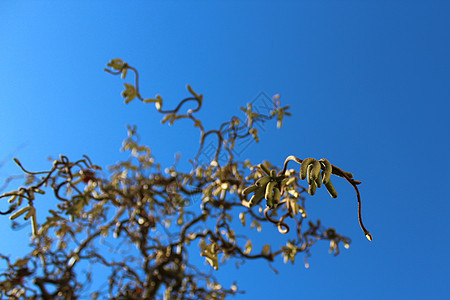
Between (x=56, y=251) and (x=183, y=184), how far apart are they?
712 mm

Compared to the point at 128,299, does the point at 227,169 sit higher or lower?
higher

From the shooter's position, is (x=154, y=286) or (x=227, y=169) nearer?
(x=154, y=286)

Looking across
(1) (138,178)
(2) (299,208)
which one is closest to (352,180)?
(2) (299,208)

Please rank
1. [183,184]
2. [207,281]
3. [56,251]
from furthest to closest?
[207,281], [183,184], [56,251]

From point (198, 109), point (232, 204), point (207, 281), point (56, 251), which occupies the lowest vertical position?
point (56, 251)

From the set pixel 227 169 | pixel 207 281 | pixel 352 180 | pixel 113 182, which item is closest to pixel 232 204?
pixel 227 169

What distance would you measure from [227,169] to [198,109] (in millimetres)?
427

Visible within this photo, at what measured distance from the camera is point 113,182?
5.81 feet

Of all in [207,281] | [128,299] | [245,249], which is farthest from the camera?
[207,281]

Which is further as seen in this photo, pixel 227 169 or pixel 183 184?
pixel 183 184

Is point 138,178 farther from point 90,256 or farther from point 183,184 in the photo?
point 90,256

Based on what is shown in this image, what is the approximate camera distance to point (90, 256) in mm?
1458

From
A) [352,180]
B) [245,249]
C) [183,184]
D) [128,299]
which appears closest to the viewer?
[352,180]

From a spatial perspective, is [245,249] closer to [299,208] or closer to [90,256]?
[299,208]
